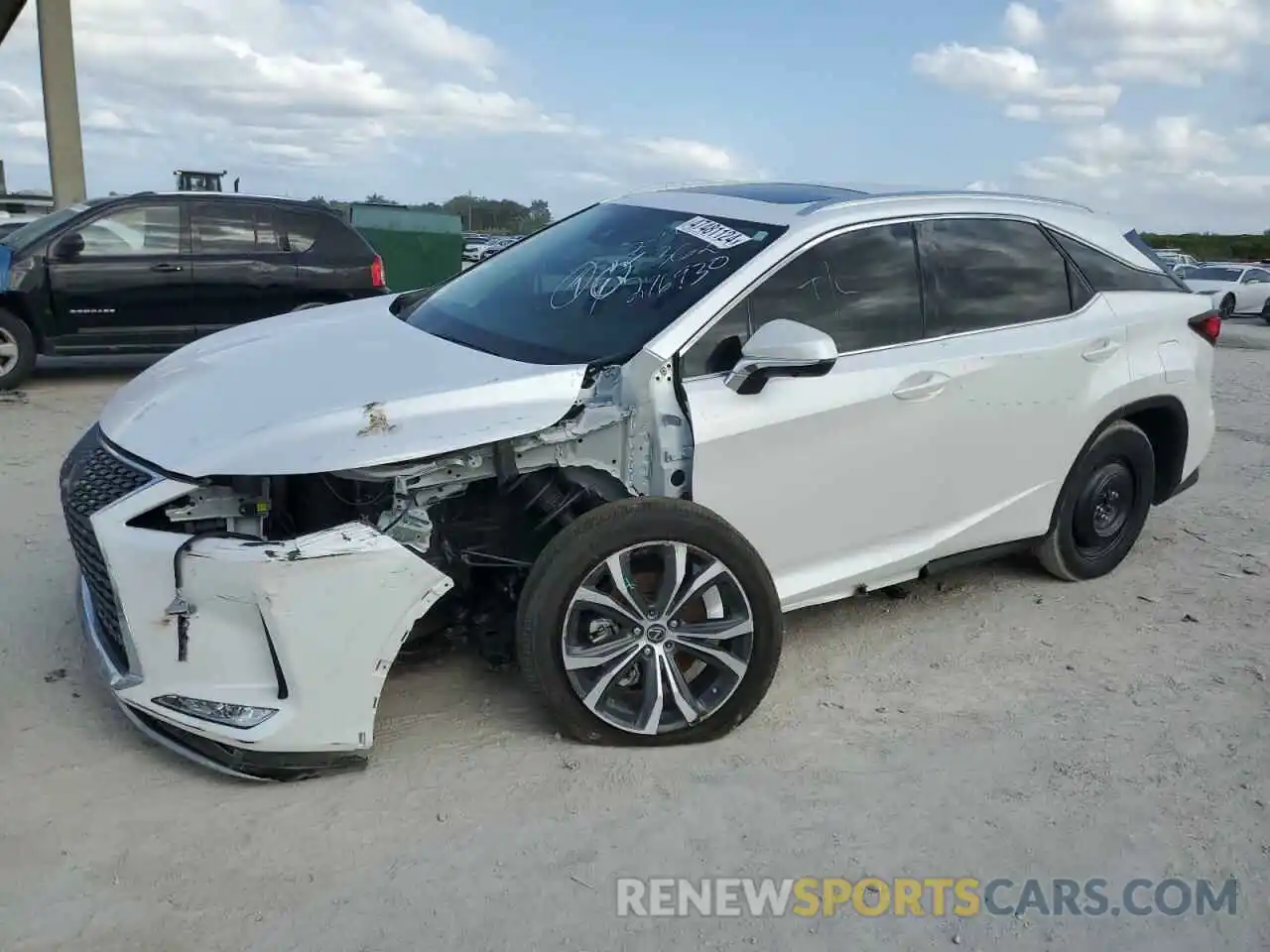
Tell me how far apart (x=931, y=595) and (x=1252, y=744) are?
1461mm

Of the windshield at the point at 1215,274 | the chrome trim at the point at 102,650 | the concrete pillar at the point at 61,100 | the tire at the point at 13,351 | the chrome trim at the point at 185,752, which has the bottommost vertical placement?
the chrome trim at the point at 185,752

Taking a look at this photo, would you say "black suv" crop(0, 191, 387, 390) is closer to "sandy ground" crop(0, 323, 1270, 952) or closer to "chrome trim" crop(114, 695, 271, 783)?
"sandy ground" crop(0, 323, 1270, 952)

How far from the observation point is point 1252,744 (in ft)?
11.7

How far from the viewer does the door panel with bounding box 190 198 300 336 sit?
9133 millimetres

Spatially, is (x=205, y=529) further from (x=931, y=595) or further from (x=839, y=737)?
(x=931, y=595)

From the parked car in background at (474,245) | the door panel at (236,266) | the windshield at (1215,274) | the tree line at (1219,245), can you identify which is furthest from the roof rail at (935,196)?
the tree line at (1219,245)

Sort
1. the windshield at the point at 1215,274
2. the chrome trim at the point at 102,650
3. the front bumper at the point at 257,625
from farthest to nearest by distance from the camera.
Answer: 1. the windshield at the point at 1215,274
2. the chrome trim at the point at 102,650
3. the front bumper at the point at 257,625

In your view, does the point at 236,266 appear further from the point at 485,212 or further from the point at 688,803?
the point at 485,212

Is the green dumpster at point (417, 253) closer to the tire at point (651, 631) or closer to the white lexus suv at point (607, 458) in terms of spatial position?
the white lexus suv at point (607, 458)

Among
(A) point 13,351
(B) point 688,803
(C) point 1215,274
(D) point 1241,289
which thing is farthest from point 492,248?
(C) point 1215,274

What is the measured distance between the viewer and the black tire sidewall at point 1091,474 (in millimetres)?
4582

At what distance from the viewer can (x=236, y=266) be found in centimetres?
924

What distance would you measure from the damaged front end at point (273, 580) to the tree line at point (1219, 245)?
4903 centimetres

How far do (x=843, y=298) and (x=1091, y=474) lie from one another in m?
1.63
